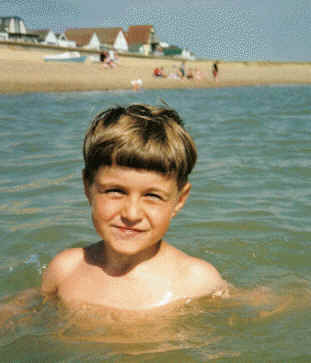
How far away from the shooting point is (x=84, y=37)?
7094cm

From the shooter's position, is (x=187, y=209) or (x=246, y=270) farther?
(x=187, y=209)

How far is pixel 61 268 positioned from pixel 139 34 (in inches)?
3041

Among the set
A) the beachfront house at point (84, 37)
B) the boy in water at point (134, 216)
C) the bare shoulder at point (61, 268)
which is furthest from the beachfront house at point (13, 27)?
the boy in water at point (134, 216)

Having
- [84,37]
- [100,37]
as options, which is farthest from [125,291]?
[100,37]

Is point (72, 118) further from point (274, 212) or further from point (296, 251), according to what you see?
point (296, 251)

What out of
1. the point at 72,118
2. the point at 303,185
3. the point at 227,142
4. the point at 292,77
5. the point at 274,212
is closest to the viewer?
the point at 274,212

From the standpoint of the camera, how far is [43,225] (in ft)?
12.6

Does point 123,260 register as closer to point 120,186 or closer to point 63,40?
point 120,186

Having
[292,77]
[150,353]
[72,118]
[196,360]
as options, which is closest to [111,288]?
[150,353]

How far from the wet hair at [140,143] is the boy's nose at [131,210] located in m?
0.15

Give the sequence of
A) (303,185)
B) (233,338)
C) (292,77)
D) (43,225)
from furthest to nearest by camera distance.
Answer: (292,77) → (303,185) → (43,225) → (233,338)

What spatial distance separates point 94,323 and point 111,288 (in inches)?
7.7

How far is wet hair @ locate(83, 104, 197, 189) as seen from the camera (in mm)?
2002

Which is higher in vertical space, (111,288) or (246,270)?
(111,288)
